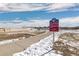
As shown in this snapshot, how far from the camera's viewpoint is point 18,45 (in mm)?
1344

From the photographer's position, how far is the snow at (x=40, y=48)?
52.2 inches

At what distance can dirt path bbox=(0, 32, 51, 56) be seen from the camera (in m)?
1.33

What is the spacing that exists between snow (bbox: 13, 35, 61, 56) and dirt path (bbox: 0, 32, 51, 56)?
0.03m

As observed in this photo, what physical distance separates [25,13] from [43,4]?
169mm

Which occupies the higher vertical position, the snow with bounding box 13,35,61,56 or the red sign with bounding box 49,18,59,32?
the red sign with bounding box 49,18,59,32

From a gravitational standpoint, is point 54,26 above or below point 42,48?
above

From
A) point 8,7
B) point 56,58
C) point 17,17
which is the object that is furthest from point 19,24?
point 56,58

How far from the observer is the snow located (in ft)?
A: 4.35

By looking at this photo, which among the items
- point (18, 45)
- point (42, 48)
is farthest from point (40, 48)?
point (18, 45)

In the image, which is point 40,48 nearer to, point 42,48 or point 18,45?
point 42,48

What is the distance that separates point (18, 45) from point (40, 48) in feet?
0.61

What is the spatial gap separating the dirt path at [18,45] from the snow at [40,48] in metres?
0.03

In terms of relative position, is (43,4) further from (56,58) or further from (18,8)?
(56,58)

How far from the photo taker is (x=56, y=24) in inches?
53.2
